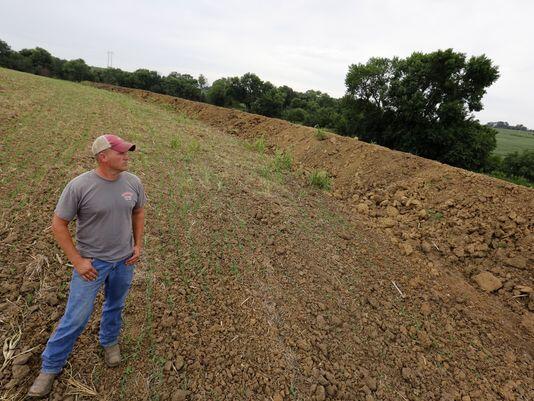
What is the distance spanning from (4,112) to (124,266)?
9.37 metres

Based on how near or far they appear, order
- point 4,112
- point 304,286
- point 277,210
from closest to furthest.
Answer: point 304,286 < point 277,210 < point 4,112

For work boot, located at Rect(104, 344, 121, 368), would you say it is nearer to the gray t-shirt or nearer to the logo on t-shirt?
the gray t-shirt

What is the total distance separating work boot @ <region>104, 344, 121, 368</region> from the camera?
245cm

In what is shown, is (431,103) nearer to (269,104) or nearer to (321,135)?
(321,135)

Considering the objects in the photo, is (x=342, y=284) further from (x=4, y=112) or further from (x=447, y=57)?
(x=447, y=57)

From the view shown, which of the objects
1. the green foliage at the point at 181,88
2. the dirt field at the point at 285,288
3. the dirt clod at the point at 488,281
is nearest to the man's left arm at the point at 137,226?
the dirt field at the point at 285,288

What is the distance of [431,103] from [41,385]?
2039cm

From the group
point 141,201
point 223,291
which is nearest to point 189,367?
point 223,291

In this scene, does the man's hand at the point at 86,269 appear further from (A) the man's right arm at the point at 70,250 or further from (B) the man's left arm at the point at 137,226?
(B) the man's left arm at the point at 137,226

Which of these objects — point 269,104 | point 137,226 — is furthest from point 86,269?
point 269,104

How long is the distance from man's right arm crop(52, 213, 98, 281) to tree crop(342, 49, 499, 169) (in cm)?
1858

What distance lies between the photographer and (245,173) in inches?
289

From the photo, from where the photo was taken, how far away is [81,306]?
2.08 metres

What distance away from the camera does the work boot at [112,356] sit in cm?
245
